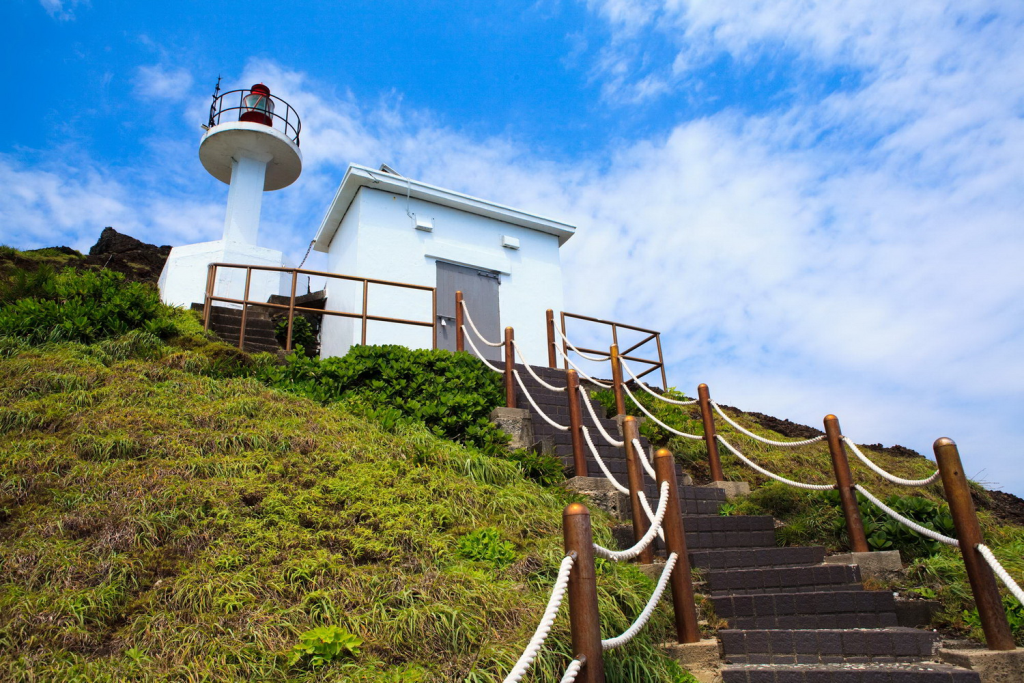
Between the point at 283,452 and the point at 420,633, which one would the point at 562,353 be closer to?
the point at 283,452

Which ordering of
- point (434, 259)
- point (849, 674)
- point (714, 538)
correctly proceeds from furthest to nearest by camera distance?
point (434, 259) < point (714, 538) < point (849, 674)

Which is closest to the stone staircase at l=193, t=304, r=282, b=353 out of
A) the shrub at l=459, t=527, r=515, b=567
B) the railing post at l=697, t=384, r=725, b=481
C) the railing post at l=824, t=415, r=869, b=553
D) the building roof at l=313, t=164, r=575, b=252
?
the building roof at l=313, t=164, r=575, b=252

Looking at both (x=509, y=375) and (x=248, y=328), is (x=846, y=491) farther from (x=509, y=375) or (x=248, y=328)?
(x=248, y=328)

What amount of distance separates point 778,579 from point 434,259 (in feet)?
29.7

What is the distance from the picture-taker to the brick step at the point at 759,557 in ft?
17.1

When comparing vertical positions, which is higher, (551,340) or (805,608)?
(551,340)

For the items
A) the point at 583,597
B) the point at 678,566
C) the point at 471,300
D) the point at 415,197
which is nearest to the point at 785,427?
the point at 471,300

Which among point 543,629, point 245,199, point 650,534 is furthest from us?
point 245,199

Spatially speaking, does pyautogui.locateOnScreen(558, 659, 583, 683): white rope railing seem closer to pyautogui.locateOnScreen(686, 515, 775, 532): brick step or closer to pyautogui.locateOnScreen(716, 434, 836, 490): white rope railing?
pyautogui.locateOnScreen(686, 515, 775, 532): brick step

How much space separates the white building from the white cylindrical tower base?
174cm

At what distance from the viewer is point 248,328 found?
1152 centimetres

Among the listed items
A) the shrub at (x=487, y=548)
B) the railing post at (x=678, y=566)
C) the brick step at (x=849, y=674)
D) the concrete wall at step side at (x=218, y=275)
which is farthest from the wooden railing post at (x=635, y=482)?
the concrete wall at step side at (x=218, y=275)

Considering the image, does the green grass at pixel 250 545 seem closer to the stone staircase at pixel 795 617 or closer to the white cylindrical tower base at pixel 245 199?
the stone staircase at pixel 795 617

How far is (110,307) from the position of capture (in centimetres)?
802
